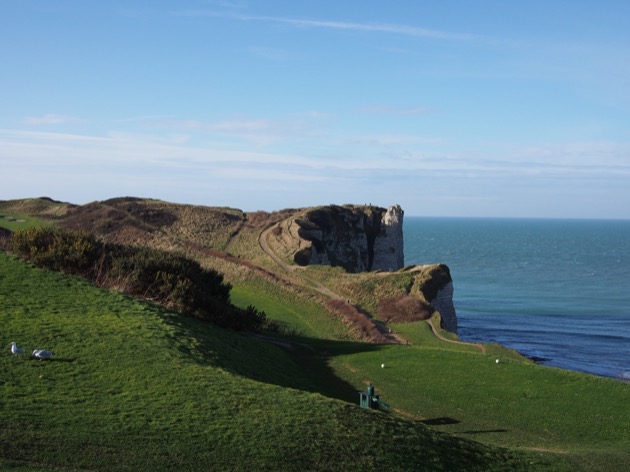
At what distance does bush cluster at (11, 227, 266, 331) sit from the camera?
112 feet

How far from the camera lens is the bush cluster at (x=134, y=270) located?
112ft

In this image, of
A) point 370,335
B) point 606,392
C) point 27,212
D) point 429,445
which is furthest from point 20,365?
point 27,212

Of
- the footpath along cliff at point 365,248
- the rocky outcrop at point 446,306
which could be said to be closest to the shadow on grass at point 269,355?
the footpath along cliff at point 365,248

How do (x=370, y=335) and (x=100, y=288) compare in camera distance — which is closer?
(x=100, y=288)

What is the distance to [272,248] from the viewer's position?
7300 cm

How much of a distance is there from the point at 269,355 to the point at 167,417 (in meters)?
13.6

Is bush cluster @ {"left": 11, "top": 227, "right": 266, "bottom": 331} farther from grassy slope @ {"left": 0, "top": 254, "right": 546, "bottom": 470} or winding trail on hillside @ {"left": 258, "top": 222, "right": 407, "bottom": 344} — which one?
winding trail on hillside @ {"left": 258, "top": 222, "right": 407, "bottom": 344}

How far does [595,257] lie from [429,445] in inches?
6573

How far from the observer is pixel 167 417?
1827 cm

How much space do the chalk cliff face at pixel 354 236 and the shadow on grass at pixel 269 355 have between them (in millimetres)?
35621

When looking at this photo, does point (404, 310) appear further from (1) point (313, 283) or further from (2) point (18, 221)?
(2) point (18, 221)

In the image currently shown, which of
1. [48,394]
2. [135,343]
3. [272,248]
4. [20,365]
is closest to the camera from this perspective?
[48,394]

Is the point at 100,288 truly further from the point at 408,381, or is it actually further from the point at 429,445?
the point at 429,445

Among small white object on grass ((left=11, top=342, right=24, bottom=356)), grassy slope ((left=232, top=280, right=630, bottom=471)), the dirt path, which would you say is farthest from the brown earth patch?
small white object on grass ((left=11, top=342, right=24, bottom=356))
